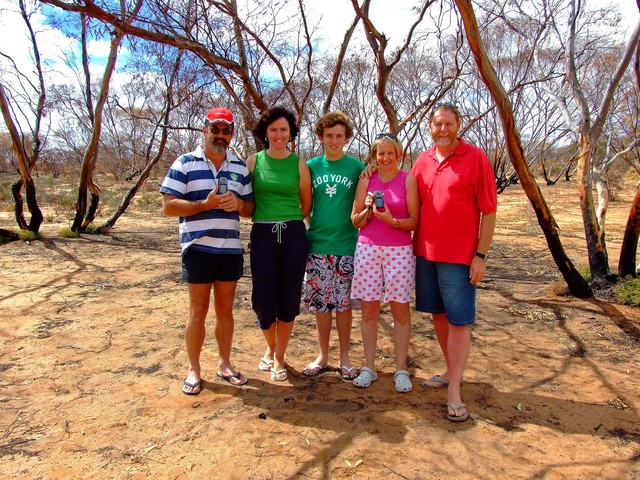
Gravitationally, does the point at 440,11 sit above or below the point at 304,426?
above

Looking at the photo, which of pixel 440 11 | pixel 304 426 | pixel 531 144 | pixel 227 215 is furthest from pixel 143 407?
pixel 531 144

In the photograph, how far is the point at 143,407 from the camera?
9.07 feet

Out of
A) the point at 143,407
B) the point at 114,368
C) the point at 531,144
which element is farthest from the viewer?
the point at 531,144

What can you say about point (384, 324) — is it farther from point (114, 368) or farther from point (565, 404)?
point (114, 368)

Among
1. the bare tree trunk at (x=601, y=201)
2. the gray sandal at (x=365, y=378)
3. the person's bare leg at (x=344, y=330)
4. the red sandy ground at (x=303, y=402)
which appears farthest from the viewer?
the bare tree trunk at (x=601, y=201)

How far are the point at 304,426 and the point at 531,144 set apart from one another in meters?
20.0

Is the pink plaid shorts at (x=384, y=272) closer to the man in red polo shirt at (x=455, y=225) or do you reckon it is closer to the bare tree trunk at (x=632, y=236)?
the man in red polo shirt at (x=455, y=225)

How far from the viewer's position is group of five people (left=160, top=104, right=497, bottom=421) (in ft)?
8.57

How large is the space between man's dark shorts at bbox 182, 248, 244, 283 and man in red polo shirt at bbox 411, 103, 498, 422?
3.68ft

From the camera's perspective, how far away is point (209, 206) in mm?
2646

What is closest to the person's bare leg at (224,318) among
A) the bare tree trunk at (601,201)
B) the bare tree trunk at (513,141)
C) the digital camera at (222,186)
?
the digital camera at (222,186)

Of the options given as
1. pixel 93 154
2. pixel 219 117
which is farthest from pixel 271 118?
pixel 93 154

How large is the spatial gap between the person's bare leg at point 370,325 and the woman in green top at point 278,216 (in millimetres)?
449

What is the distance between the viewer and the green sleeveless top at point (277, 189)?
2.87 m
